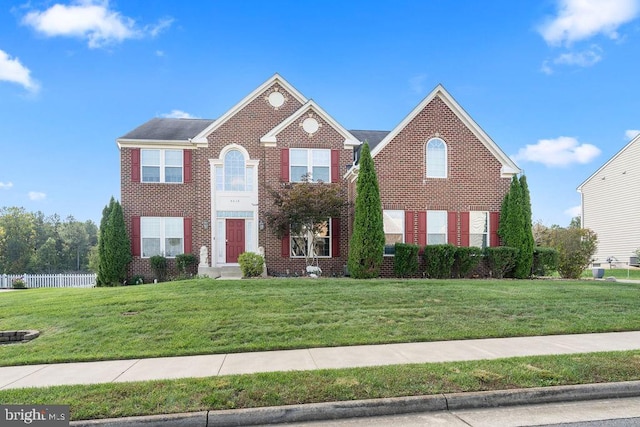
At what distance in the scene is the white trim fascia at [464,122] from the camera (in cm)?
1523

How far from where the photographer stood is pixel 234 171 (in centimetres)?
1727

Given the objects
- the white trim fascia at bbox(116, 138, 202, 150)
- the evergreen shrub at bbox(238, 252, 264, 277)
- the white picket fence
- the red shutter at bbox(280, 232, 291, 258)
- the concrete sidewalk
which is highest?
the white trim fascia at bbox(116, 138, 202, 150)

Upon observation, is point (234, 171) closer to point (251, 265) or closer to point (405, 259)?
point (251, 265)

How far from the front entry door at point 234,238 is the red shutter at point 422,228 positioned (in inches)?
311

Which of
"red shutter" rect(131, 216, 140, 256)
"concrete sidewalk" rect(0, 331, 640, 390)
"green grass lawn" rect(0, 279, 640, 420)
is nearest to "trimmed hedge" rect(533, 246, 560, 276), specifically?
"green grass lawn" rect(0, 279, 640, 420)

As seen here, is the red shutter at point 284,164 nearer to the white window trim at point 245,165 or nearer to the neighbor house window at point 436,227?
the white window trim at point 245,165

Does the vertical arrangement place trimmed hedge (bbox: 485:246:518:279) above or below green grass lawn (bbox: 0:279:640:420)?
above

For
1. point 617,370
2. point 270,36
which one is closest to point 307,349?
point 617,370

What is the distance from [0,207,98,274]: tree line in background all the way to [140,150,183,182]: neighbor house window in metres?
31.9

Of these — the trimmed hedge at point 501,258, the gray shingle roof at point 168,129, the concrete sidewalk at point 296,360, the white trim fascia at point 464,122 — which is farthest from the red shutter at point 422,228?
the gray shingle roof at point 168,129

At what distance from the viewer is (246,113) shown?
17359 millimetres

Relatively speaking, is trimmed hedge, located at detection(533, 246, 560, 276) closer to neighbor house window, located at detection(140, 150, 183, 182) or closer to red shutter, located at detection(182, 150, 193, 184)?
red shutter, located at detection(182, 150, 193, 184)

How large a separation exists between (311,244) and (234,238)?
3.70 meters

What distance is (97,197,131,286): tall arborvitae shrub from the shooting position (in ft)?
52.7
